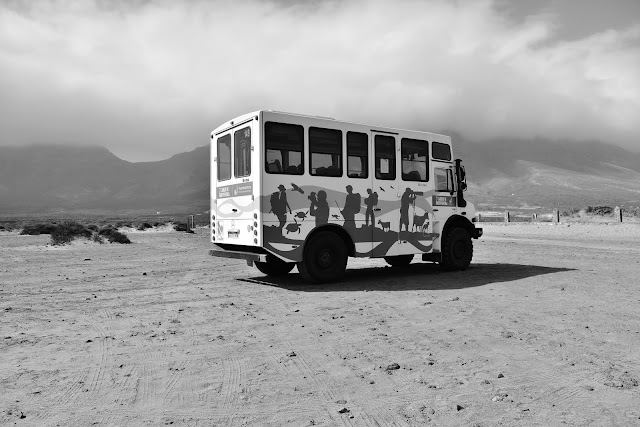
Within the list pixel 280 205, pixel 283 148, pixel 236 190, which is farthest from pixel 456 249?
pixel 236 190

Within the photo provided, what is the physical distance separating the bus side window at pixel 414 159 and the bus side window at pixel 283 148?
2.80m

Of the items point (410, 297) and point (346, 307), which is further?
point (410, 297)

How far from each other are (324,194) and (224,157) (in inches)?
96.6

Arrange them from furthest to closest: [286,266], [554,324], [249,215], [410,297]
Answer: [286,266] → [249,215] → [410,297] → [554,324]

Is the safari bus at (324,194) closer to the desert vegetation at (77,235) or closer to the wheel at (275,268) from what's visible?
the wheel at (275,268)

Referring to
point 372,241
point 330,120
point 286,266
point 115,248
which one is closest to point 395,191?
point 372,241

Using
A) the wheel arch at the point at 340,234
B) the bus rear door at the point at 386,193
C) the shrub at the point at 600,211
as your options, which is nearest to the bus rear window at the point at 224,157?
the wheel arch at the point at 340,234

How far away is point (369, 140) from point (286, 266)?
367cm

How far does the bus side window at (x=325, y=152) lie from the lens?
36.9 ft

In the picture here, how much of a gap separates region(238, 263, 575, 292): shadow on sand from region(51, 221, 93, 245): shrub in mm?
15337

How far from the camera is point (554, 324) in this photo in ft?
23.7

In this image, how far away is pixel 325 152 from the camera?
37.4 feet

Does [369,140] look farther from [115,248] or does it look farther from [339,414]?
[115,248]

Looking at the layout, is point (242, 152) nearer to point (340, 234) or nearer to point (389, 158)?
point (340, 234)
